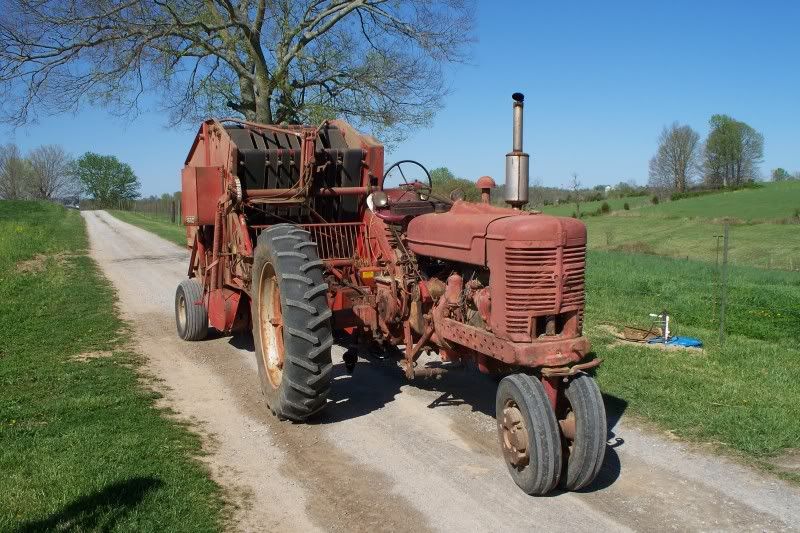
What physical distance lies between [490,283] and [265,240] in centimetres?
216

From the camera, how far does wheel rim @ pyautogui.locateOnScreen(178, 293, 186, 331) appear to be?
9.40 meters

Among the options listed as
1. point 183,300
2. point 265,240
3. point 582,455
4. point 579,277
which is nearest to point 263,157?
point 265,240

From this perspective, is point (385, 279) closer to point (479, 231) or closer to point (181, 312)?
point (479, 231)

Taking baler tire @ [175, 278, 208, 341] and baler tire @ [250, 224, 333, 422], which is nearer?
baler tire @ [250, 224, 333, 422]

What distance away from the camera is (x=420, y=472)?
5074 mm

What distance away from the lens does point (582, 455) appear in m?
4.55

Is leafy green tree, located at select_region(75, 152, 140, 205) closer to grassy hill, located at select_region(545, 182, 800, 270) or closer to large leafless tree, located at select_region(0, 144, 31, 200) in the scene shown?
large leafless tree, located at select_region(0, 144, 31, 200)

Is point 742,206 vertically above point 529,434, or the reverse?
point 742,206

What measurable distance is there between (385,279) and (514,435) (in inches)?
84.4

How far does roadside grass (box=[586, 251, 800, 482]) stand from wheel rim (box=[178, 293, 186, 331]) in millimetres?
5044

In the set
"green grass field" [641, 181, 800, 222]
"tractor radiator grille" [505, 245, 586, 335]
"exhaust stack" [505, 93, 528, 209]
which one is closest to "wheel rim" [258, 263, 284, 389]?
"exhaust stack" [505, 93, 528, 209]

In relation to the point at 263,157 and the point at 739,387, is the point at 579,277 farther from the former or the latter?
the point at 263,157

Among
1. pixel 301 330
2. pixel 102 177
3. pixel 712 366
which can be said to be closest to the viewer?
pixel 301 330

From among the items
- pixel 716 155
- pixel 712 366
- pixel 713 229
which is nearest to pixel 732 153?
pixel 716 155
